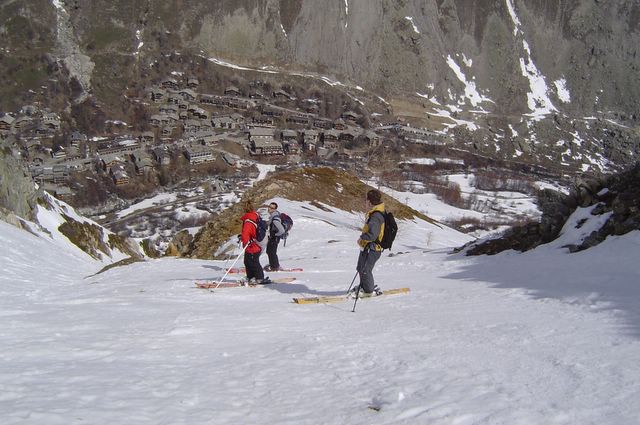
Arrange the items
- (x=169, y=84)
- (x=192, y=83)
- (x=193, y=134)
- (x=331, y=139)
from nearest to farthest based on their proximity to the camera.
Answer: (x=193, y=134), (x=331, y=139), (x=169, y=84), (x=192, y=83)

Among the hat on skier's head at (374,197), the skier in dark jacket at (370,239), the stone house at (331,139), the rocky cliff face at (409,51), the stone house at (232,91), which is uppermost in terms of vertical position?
the rocky cliff face at (409,51)

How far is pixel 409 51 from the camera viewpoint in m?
141

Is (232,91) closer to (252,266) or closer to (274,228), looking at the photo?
(274,228)

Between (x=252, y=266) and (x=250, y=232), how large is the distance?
769mm

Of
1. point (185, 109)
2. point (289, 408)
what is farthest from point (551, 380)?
point (185, 109)

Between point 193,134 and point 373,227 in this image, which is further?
point 193,134

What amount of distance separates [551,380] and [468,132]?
127583 millimetres

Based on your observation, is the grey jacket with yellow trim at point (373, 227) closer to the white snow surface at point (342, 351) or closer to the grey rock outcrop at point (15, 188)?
the white snow surface at point (342, 351)

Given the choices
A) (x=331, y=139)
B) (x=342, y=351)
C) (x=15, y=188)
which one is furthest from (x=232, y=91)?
(x=342, y=351)

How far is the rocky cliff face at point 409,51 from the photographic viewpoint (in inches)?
4368

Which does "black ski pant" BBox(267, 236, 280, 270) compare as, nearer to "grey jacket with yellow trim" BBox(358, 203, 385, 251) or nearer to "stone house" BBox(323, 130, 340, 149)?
"grey jacket with yellow trim" BBox(358, 203, 385, 251)

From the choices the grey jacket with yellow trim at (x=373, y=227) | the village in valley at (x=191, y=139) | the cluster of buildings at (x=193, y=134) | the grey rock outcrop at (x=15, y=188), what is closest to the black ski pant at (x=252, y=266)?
the grey jacket with yellow trim at (x=373, y=227)

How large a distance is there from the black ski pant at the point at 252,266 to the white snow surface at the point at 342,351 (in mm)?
463

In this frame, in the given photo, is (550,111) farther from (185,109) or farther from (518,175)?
(185,109)
